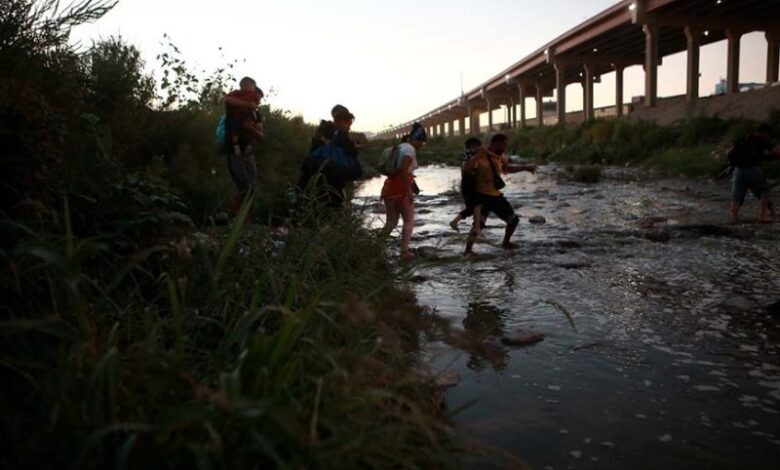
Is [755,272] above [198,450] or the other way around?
the other way around

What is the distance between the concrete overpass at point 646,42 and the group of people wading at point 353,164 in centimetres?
2205

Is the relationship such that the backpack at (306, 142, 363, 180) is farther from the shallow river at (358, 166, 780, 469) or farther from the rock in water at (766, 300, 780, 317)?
the rock in water at (766, 300, 780, 317)

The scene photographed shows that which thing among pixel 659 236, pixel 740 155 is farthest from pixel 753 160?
pixel 659 236

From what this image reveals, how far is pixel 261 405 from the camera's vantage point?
1.58 m

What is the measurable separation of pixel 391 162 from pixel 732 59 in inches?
1357

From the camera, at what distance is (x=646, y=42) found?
109 ft

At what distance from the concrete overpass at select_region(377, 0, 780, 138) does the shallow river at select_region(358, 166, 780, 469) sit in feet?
72.3

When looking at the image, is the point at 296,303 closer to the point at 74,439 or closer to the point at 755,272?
the point at 74,439

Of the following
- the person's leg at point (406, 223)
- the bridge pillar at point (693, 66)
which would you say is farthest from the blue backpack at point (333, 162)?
the bridge pillar at point (693, 66)

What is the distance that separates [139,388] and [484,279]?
471 cm

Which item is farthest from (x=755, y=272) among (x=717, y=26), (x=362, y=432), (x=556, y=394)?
(x=717, y=26)

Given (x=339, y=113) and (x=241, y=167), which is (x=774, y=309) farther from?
(x=241, y=167)

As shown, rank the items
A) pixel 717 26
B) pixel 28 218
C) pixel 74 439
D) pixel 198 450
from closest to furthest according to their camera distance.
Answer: pixel 198 450, pixel 74 439, pixel 28 218, pixel 717 26

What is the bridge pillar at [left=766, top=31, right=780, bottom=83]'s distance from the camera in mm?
34344
